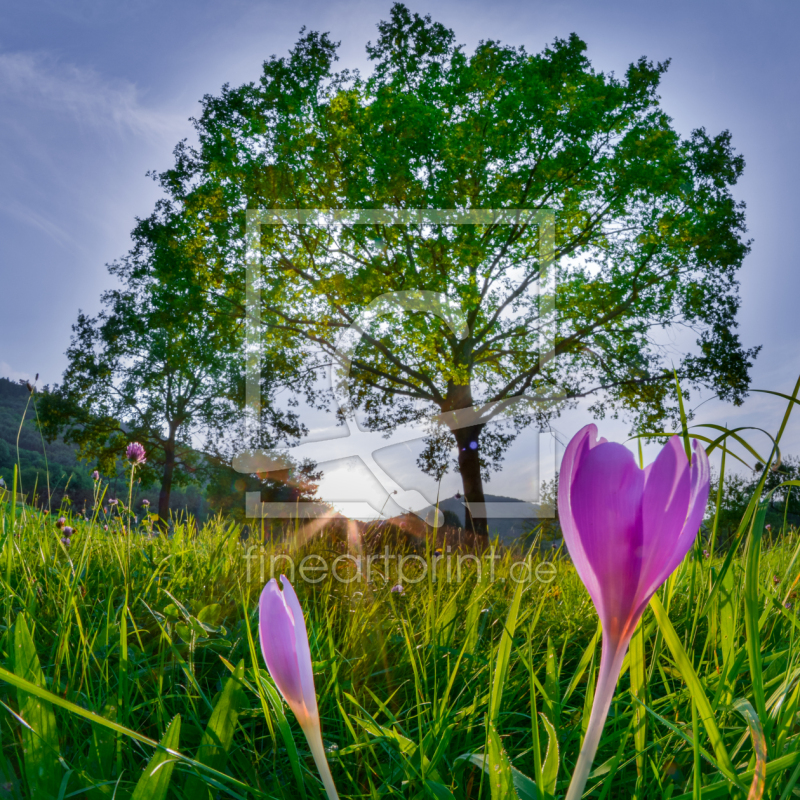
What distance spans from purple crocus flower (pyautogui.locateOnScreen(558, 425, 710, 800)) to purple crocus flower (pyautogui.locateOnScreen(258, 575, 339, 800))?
0.21m

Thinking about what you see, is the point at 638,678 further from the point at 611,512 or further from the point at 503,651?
the point at 611,512

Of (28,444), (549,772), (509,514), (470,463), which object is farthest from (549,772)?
(28,444)

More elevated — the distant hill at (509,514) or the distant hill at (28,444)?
the distant hill at (28,444)

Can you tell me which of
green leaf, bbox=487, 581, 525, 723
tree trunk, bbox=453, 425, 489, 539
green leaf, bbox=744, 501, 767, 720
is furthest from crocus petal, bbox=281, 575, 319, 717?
tree trunk, bbox=453, 425, 489, 539

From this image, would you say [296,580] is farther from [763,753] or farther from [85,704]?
[763,753]

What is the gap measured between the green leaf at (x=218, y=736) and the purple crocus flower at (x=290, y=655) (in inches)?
18.1

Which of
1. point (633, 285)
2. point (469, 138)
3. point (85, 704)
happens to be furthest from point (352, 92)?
point (85, 704)

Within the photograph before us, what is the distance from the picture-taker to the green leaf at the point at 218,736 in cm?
78

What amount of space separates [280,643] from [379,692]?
109 cm

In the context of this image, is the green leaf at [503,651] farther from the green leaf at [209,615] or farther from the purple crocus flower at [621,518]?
the green leaf at [209,615]

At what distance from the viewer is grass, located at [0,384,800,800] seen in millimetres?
651

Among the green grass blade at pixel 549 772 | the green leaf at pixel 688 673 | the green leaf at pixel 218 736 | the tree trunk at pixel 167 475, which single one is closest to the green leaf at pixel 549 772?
the green grass blade at pixel 549 772

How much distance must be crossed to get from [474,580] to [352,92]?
12.7 m

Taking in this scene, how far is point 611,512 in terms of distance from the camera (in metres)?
0.36
